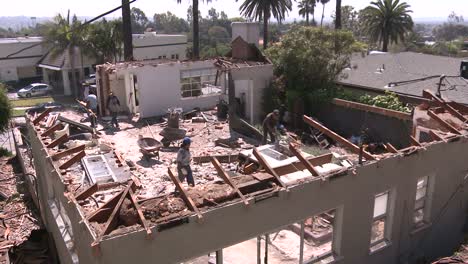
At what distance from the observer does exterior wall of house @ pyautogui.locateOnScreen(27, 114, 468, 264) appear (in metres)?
7.22

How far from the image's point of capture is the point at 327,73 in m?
23.2

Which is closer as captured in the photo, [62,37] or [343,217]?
[343,217]

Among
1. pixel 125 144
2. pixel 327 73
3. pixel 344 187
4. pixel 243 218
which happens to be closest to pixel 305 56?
pixel 327 73

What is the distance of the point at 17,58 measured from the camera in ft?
160

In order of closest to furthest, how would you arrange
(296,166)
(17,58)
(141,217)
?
(141,217), (296,166), (17,58)

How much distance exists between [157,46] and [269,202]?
47.3 meters

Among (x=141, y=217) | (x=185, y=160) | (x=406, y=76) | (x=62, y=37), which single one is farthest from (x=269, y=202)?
(x=62, y=37)

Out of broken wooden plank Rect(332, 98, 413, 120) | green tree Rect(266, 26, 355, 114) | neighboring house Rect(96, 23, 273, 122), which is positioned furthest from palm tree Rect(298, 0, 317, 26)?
broken wooden plank Rect(332, 98, 413, 120)

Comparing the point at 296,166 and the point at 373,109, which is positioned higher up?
the point at 296,166

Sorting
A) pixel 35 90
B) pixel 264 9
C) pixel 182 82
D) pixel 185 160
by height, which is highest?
pixel 264 9

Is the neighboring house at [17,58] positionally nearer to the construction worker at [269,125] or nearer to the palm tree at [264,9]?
the palm tree at [264,9]

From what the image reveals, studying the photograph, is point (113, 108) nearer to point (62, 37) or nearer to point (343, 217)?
point (343, 217)

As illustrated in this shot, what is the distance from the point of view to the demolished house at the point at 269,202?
7332 mm

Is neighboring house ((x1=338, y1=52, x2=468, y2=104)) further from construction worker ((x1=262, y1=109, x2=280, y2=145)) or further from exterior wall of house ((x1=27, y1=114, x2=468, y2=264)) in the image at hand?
exterior wall of house ((x1=27, y1=114, x2=468, y2=264))
